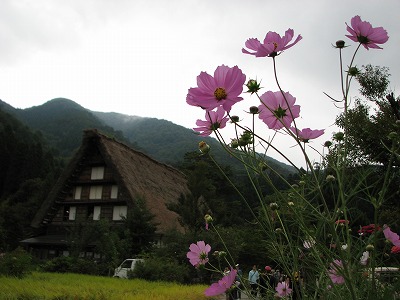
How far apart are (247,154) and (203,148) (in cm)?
19

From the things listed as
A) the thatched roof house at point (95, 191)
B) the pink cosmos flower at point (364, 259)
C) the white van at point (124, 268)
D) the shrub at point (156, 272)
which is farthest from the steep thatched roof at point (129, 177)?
the pink cosmos flower at point (364, 259)

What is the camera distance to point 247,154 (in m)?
1.35

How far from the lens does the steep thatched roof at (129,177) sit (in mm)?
18141

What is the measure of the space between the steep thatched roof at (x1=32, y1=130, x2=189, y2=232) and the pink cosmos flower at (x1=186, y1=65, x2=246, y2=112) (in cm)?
1597

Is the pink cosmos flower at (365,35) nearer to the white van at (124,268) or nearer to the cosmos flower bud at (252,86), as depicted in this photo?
the cosmos flower bud at (252,86)

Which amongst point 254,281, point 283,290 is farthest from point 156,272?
point 283,290

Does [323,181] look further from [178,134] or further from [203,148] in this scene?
[178,134]

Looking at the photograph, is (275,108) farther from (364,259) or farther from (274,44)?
(364,259)

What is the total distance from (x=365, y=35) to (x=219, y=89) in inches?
20.9

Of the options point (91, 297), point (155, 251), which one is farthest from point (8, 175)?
point (91, 297)

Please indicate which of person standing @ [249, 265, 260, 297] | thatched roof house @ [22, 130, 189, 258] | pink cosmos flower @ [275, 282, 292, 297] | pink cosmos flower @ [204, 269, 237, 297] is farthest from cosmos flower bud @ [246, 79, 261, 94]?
thatched roof house @ [22, 130, 189, 258]

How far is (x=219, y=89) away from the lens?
1.28m

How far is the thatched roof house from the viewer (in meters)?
18.6

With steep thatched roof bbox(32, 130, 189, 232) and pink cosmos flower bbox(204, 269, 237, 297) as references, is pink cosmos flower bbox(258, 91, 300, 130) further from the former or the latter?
steep thatched roof bbox(32, 130, 189, 232)
